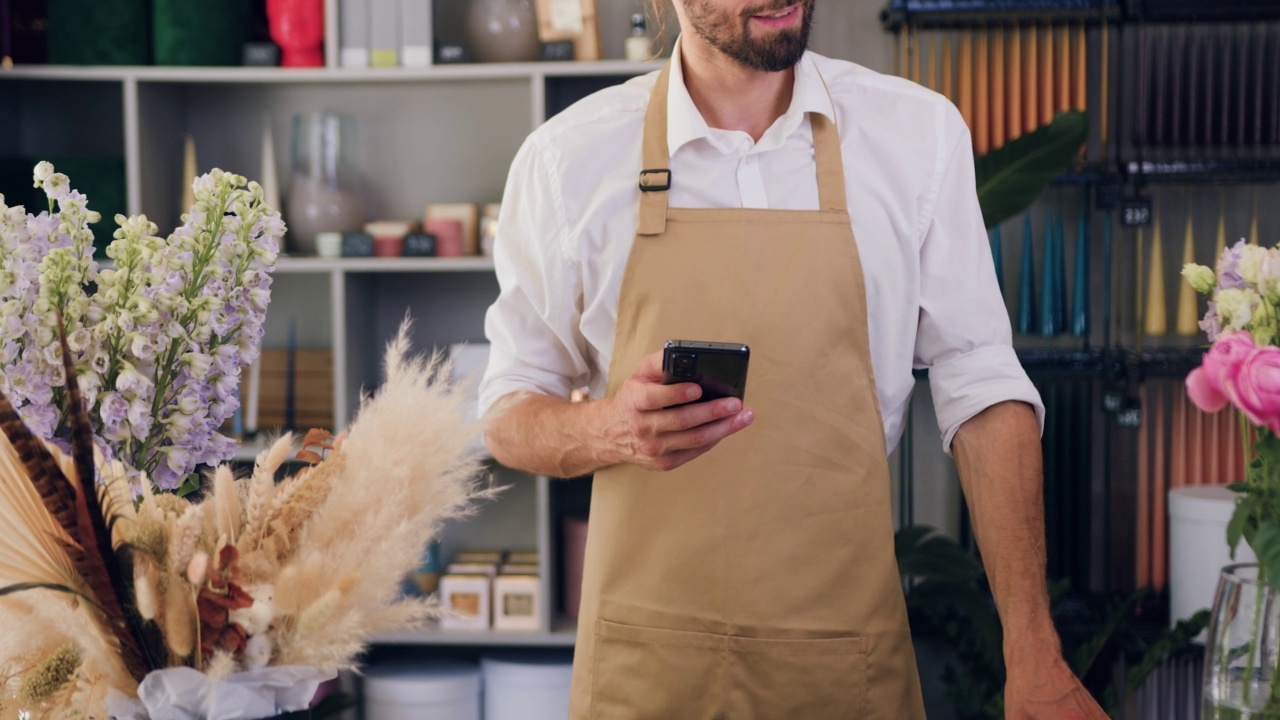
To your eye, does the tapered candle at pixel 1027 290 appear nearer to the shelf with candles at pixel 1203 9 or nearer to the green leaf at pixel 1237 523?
the shelf with candles at pixel 1203 9

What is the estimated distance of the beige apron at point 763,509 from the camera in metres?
1.41

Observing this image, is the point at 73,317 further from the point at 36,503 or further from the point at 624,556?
the point at 624,556

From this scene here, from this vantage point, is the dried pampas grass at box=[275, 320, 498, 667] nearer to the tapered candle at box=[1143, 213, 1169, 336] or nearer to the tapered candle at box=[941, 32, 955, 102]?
the tapered candle at box=[941, 32, 955, 102]

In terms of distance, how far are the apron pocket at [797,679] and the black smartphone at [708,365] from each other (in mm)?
434

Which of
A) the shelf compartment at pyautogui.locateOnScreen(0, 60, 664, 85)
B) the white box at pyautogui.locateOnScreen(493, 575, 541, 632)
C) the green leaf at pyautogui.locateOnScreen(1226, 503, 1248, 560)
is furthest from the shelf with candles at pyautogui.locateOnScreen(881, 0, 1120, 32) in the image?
the green leaf at pyautogui.locateOnScreen(1226, 503, 1248, 560)

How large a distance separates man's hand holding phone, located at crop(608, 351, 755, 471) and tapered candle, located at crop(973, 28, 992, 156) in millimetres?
1872

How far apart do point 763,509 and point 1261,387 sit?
74cm

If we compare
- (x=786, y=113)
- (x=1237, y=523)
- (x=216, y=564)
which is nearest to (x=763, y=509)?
(x=786, y=113)

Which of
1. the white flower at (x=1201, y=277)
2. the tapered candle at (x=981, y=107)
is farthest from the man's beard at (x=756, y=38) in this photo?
the tapered candle at (x=981, y=107)

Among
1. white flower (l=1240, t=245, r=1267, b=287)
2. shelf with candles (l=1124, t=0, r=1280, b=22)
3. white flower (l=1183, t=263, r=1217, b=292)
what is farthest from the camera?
shelf with candles (l=1124, t=0, r=1280, b=22)

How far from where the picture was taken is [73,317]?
32.2 inches

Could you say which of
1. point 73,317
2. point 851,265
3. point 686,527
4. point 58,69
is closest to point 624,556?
point 686,527

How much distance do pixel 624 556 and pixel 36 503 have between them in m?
0.90

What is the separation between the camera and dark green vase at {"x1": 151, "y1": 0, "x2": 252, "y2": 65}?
9.57ft
